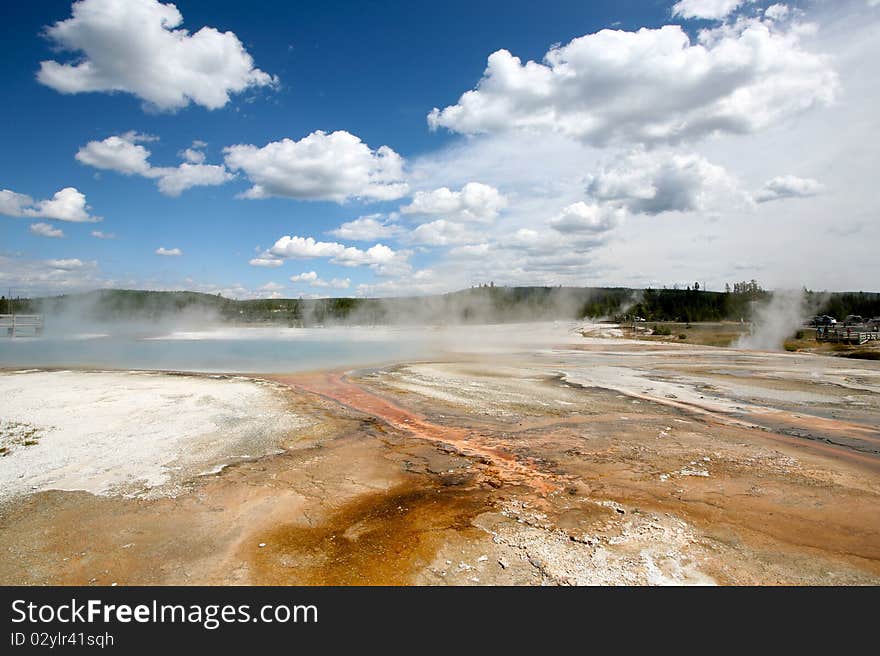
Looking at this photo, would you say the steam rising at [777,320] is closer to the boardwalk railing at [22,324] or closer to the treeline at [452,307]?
the treeline at [452,307]

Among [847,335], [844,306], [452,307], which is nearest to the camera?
[847,335]

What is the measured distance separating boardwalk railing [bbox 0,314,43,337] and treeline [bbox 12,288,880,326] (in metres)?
28.2

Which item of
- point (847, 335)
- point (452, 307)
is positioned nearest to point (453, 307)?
point (452, 307)

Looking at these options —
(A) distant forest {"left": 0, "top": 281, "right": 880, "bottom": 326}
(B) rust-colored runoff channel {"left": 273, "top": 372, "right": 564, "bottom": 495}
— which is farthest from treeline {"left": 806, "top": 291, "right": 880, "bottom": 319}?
(B) rust-colored runoff channel {"left": 273, "top": 372, "right": 564, "bottom": 495}

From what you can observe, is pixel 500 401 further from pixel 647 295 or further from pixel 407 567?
pixel 647 295

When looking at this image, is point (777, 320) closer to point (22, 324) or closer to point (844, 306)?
point (844, 306)

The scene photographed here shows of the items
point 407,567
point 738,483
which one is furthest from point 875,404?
point 407,567

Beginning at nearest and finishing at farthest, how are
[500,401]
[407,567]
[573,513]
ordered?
[407,567]
[573,513]
[500,401]

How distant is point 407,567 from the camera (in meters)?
4.38

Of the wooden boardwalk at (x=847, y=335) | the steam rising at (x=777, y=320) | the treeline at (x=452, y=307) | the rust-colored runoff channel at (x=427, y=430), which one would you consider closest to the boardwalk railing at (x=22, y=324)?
the treeline at (x=452, y=307)

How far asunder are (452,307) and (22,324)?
54405 mm

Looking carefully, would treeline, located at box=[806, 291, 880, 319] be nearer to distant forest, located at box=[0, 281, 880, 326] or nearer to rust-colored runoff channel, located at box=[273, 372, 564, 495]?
distant forest, located at box=[0, 281, 880, 326]

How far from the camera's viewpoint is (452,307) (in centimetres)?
7844

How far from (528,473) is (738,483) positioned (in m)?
2.97
